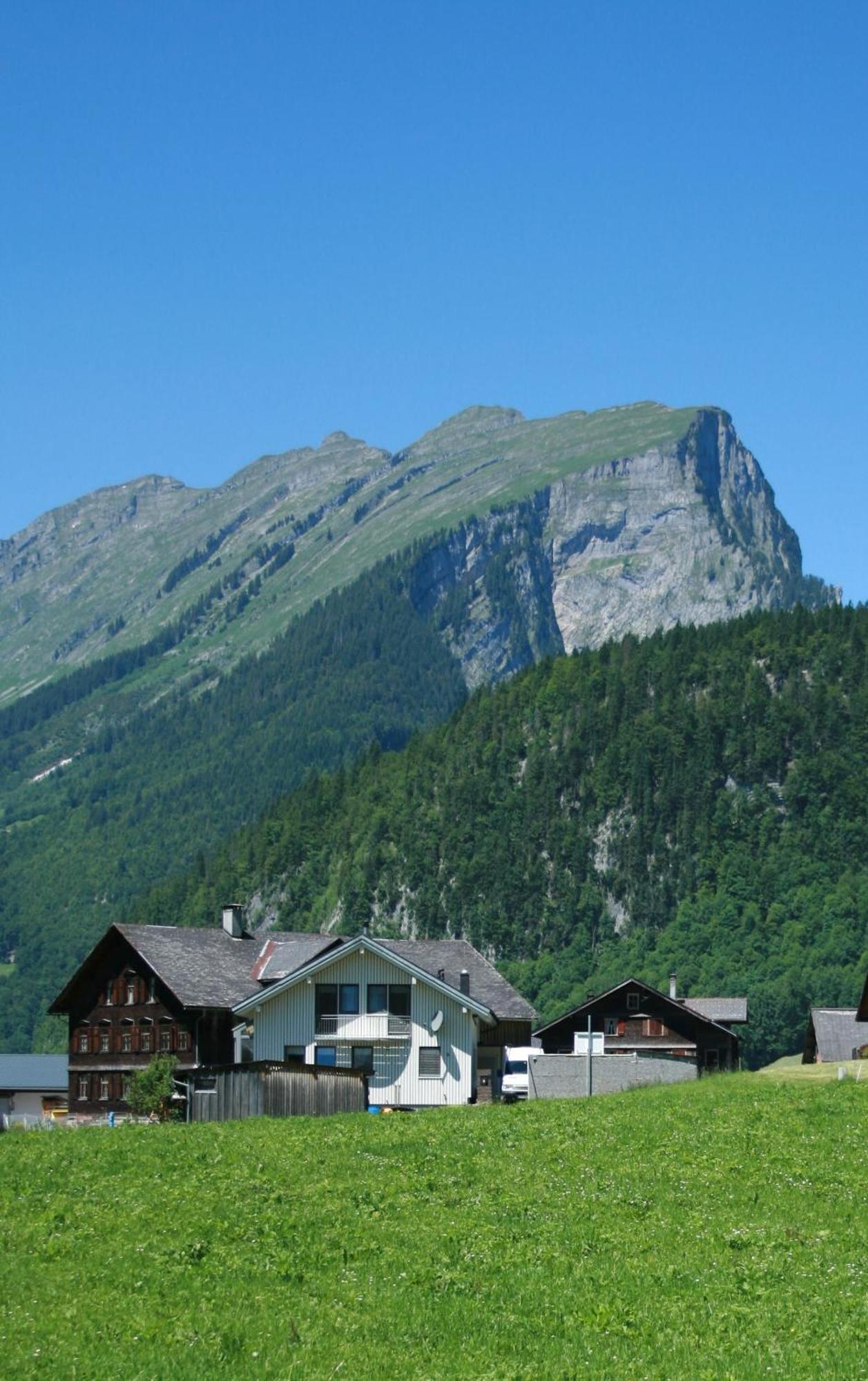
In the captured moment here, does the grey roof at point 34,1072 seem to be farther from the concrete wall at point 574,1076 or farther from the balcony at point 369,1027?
the concrete wall at point 574,1076

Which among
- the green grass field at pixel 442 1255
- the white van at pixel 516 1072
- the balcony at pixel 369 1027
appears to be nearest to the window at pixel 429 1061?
the balcony at pixel 369 1027

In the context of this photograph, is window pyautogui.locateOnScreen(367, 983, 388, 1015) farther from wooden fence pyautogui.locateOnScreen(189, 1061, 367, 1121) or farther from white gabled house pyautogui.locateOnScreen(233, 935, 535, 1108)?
wooden fence pyautogui.locateOnScreen(189, 1061, 367, 1121)

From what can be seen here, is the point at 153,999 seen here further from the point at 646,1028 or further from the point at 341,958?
the point at 646,1028

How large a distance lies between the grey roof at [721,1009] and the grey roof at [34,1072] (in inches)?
1613

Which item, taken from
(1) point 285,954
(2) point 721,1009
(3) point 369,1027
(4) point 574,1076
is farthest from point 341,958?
(2) point 721,1009

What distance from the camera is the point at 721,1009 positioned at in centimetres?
12938

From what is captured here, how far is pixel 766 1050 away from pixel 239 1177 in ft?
522

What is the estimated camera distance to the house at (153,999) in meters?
85.7

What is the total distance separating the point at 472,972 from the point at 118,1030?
17.7m

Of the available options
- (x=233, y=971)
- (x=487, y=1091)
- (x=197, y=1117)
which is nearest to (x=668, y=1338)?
(x=197, y=1117)

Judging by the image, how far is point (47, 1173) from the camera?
110ft

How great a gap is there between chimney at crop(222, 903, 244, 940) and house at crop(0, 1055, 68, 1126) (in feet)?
49.7

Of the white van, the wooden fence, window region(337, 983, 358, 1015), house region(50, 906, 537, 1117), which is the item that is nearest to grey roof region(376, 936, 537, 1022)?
house region(50, 906, 537, 1117)

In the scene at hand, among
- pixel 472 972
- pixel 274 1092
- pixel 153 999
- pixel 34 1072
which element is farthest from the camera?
pixel 34 1072
